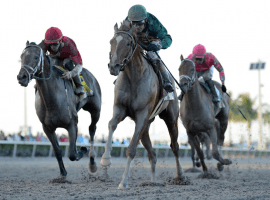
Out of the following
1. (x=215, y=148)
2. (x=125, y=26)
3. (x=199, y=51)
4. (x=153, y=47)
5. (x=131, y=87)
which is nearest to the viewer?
(x=125, y=26)

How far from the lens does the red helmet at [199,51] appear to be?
32.9 feet

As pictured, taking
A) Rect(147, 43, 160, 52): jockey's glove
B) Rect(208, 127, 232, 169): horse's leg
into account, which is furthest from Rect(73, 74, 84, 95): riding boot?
Rect(208, 127, 232, 169): horse's leg

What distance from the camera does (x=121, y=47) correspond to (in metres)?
6.12

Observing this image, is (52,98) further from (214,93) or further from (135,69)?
(214,93)

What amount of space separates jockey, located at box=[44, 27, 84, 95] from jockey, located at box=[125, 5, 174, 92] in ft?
4.54

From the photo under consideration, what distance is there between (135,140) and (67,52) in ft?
8.67

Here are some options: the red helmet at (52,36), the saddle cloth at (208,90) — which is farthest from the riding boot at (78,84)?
the saddle cloth at (208,90)

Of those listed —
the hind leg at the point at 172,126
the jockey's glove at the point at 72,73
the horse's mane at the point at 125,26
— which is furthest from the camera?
the hind leg at the point at 172,126

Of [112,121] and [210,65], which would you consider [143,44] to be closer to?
[112,121]

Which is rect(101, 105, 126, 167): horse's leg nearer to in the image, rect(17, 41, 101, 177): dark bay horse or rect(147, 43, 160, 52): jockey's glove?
rect(147, 43, 160, 52): jockey's glove

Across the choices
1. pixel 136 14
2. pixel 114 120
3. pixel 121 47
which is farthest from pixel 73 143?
pixel 136 14

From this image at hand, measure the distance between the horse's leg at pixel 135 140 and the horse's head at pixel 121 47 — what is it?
2.50 ft

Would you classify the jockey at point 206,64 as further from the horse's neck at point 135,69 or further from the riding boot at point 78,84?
the horse's neck at point 135,69

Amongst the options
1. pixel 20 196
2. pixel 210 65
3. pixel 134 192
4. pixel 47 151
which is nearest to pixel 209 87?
pixel 210 65
